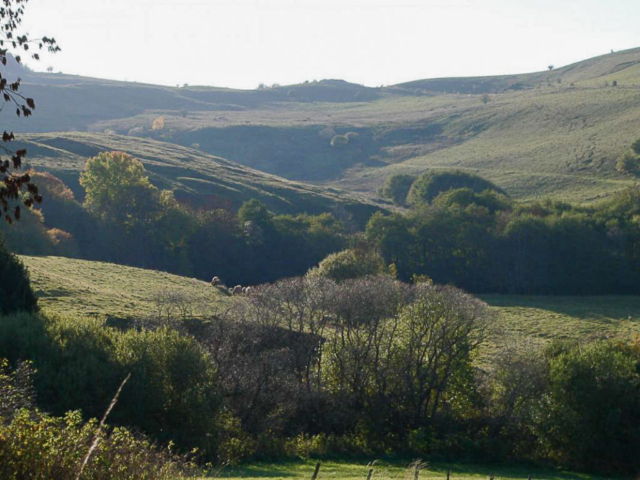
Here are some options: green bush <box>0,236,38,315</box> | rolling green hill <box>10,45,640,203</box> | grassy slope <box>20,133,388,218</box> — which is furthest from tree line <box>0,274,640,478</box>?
rolling green hill <box>10,45,640,203</box>

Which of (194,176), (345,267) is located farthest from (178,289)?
(194,176)

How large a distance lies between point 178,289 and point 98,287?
6905 mm


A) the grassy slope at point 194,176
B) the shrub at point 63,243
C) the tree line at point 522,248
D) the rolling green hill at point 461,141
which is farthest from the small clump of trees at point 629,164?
the shrub at point 63,243

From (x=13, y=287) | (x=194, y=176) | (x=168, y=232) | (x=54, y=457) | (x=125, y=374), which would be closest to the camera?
(x=54, y=457)

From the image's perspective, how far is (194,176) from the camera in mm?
109562

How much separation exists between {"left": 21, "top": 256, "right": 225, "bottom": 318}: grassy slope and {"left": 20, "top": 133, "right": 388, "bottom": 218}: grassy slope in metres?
39.1

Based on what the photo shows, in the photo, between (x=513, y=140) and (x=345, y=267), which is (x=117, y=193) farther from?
(x=513, y=140)

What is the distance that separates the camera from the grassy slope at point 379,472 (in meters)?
21.4

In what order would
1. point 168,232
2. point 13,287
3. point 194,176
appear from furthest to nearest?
1. point 194,176
2. point 168,232
3. point 13,287

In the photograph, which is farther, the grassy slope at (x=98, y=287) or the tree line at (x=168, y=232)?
the tree line at (x=168, y=232)

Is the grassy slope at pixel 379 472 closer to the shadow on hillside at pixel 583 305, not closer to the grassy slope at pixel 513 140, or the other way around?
the shadow on hillside at pixel 583 305

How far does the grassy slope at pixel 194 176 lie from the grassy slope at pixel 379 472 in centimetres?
7434

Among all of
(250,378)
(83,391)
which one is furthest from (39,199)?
(250,378)

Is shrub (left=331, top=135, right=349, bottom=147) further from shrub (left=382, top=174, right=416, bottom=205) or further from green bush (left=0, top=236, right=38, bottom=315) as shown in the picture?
green bush (left=0, top=236, right=38, bottom=315)
